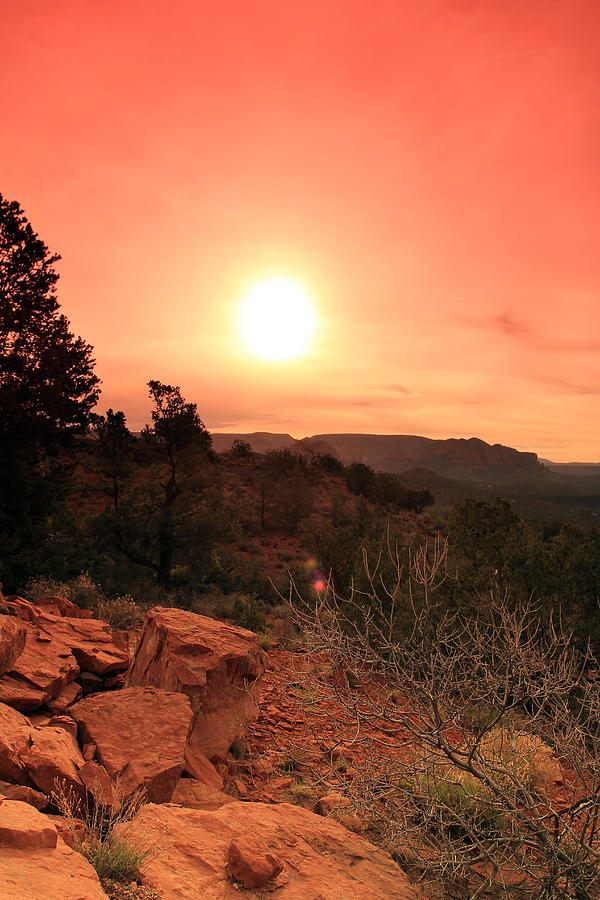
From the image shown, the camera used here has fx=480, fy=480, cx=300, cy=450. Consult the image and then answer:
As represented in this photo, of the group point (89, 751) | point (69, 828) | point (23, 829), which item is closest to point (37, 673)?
point (89, 751)

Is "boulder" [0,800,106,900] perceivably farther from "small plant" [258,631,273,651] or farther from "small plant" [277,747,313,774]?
"small plant" [258,631,273,651]

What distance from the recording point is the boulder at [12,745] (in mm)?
3529

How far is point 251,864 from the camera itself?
3.04 metres

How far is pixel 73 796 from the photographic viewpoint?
3.60 meters

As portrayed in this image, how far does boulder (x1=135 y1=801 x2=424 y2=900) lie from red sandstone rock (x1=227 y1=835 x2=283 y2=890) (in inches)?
0.8

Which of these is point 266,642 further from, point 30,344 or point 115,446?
point 115,446

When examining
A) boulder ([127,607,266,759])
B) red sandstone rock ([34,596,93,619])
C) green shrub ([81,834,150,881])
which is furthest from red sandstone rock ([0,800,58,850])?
red sandstone rock ([34,596,93,619])

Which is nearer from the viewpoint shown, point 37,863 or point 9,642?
point 37,863

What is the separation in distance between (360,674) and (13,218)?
1427 centimetres

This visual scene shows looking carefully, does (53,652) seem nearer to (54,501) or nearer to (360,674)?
(360,674)

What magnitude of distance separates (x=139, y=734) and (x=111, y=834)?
1631 mm

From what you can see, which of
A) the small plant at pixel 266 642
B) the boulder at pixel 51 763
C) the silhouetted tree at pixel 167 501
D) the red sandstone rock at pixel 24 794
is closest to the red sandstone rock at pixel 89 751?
the boulder at pixel 51 763

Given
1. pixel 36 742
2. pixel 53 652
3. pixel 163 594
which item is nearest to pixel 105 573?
pixel 163 594

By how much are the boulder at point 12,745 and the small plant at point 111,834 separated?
311 mm
